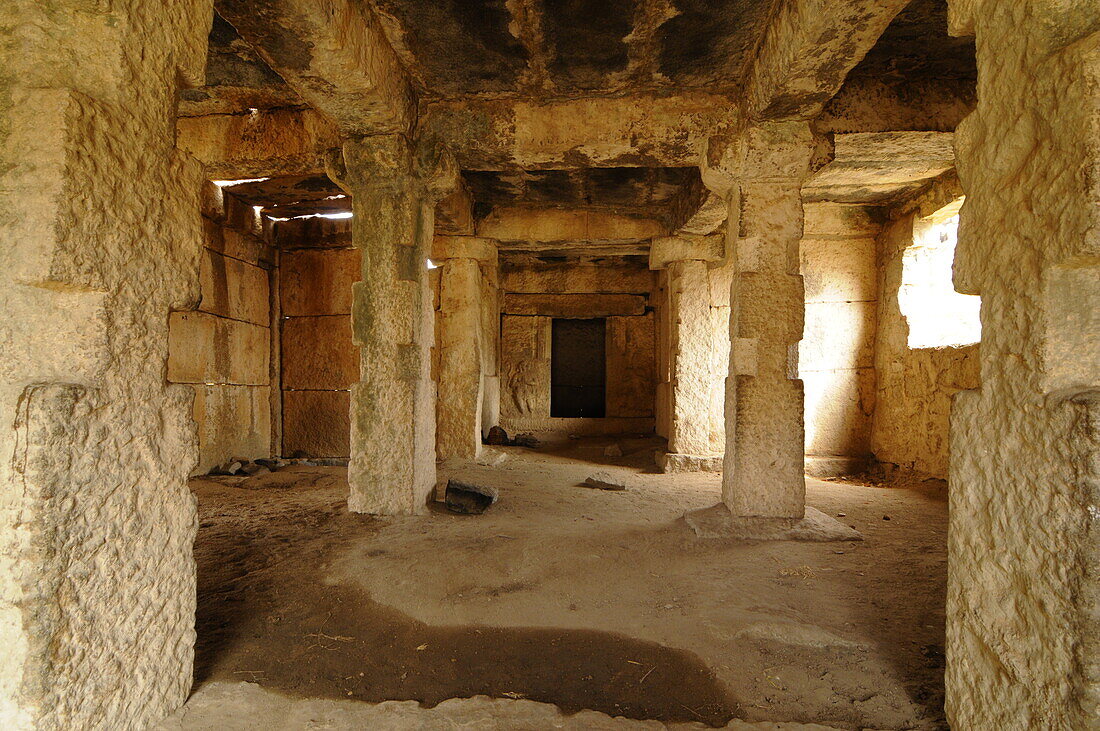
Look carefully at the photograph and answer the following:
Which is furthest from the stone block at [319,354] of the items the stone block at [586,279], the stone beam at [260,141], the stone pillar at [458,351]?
the stone block at [586,279]

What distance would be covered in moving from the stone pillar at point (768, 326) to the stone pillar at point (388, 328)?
8.00 feet

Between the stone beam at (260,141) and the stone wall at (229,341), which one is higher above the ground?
the stone beam at (260,141)

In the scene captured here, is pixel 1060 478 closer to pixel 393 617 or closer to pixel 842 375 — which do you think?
pixel 393 617

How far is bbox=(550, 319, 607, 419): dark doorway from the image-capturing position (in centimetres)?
1148

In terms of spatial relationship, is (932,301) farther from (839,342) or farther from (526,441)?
(526,441)

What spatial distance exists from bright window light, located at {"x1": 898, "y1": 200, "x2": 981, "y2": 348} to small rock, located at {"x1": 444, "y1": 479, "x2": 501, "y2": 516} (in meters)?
5.38

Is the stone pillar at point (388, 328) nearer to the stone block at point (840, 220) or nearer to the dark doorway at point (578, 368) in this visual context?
the stone block at point (840, 220)

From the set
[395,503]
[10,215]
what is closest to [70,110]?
[10,215]

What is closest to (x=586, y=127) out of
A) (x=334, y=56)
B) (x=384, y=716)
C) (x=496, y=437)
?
(x=334, y=56)

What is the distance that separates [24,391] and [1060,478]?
254cm

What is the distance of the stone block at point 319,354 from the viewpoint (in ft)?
24.6

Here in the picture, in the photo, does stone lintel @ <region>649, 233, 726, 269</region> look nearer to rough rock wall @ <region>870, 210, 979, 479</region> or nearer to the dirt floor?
rough rock wall @ <region>870, 210, 979, 479</region>

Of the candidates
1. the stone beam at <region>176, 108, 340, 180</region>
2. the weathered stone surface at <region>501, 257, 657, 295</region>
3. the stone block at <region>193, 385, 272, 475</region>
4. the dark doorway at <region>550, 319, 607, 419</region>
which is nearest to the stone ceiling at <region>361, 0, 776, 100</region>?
the stone beam at <region>176, 108, 340, 180</region>

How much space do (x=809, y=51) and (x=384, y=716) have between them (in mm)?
3815
